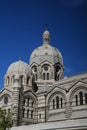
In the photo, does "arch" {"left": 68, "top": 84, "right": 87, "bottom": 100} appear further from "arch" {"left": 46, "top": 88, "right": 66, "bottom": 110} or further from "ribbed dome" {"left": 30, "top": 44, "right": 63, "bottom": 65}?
"ribbed dome" {"left": 30, "top": 44, "right": 63, "bottom": 65}

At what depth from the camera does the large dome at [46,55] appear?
173 ft

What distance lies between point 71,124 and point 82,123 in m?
1.44

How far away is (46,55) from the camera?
175 ft

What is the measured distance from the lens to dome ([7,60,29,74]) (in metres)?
46.5

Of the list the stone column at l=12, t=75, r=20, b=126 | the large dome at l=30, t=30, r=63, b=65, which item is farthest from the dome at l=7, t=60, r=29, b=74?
the large dome at l=30, t=30, r=63, b=65

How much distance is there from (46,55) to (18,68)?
8.57 m

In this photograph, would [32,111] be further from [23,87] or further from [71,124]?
[71,124]

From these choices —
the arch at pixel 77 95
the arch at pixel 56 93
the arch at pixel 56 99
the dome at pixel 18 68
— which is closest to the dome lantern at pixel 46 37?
the dome at pixel 18 68

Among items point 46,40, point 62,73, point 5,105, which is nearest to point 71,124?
point 5,105

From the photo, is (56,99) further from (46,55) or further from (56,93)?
(46,55)

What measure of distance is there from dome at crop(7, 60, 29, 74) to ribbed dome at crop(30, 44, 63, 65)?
560 centimetres

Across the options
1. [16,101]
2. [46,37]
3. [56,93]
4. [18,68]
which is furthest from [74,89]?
[46,37]

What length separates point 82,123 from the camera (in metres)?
29.9

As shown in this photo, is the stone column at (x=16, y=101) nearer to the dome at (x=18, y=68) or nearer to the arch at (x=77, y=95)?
the dome at (x=18, y=68)
